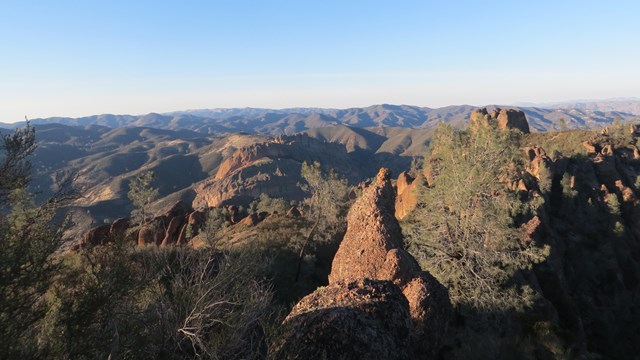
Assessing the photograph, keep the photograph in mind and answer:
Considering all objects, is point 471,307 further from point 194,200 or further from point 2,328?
point 194,200

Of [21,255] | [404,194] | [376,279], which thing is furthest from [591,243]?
[21,255]

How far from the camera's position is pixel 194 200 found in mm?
174625

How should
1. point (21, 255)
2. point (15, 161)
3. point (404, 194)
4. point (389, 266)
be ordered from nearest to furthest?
point (21, 255), point (15, 161), point (389, 266), point (404, 194)

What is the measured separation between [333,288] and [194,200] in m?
172

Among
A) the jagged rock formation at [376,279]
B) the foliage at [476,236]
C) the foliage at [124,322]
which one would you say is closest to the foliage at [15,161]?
the foliage at [124,322]

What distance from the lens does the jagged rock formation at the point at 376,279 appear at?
1095cm

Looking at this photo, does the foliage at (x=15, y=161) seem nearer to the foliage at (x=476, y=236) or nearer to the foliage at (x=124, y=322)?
the foliage at (x=124, y=322)

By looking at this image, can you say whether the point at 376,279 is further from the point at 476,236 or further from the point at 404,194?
the point at 404,194

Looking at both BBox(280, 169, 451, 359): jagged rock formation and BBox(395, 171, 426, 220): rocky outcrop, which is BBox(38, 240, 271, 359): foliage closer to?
BBox(280, 169, 451, 359): jagged rock formation

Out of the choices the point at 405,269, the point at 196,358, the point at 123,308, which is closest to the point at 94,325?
the point at 123,308

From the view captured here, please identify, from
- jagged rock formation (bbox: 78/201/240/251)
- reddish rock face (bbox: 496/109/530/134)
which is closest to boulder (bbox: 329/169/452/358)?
jagged rock formation (bbox: 78/201/240/251)

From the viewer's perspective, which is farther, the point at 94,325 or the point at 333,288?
the point at 333,288

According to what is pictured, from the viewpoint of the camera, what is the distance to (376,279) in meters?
14.3

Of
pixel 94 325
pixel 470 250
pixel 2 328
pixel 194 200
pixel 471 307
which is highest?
pixel 2 328
